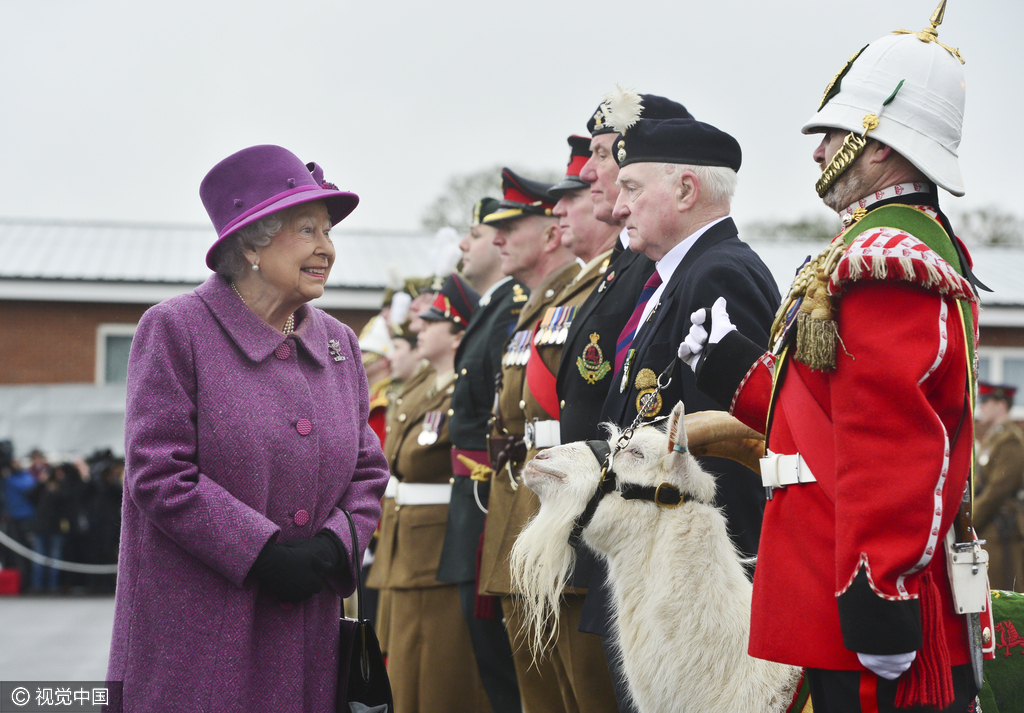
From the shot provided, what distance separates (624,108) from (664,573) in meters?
1.85

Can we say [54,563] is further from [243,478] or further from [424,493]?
[243,478]

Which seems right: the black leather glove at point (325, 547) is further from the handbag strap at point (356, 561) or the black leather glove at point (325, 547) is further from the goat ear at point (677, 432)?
the goat ear at point (677, 432)

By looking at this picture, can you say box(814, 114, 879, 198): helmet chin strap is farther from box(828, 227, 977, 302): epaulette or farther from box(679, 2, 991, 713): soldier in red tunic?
box(828, 227, 977, 302): epaulette

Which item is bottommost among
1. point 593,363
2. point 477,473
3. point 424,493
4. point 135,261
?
point 135,261

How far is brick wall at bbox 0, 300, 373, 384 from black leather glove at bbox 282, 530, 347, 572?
15639mm

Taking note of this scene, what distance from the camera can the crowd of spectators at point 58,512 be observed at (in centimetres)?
1494

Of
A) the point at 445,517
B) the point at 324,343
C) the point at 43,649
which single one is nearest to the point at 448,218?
the point at 43,649

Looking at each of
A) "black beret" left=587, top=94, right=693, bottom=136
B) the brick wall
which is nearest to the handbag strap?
"black beret" left=587, top=94, right=693, bottom=136

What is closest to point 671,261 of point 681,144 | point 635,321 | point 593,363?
point 635,321

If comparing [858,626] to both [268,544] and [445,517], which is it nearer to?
[268,544]

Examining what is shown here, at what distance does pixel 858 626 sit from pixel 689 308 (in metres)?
1.39

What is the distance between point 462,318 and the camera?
652 centimetres

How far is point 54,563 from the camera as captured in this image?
48.1 ft

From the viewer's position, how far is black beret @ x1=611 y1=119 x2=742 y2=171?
3664mm
